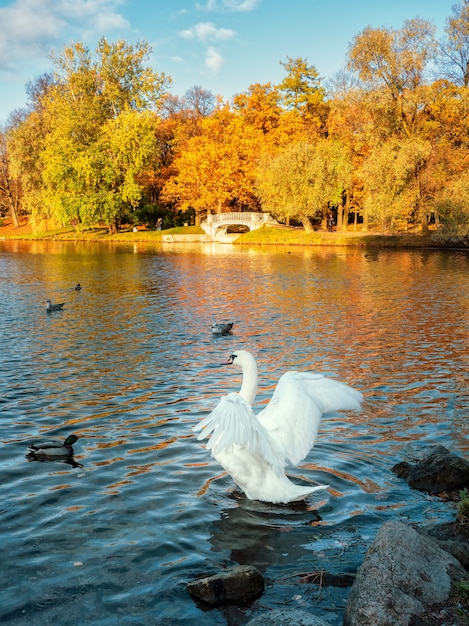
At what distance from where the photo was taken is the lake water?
584 centimetres

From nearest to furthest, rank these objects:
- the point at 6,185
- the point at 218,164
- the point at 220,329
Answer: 1. the point at 220,329
2. the point at 218,164
3. the point at 6,185

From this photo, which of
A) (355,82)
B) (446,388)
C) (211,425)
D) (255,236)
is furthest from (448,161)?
(211,425)

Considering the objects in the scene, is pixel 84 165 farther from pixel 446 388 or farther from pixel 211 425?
pixel 211 425

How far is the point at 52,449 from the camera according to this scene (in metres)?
8.72

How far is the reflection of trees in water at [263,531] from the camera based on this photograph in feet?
20.7

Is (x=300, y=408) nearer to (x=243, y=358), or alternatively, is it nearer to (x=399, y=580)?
(x=243, y=358)

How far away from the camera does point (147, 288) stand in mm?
29484

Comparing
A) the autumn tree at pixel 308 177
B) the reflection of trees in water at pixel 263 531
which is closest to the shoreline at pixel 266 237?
the autumn tree at pixel 308 177

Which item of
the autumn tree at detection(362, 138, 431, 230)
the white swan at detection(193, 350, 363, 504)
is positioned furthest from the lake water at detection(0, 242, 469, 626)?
the autumn tree at detection(362, 138, 431, 230)

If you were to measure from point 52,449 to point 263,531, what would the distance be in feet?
11.3

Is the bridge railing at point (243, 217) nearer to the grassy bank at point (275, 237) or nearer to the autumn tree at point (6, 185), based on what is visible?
the grassy bank at point (275, 237)

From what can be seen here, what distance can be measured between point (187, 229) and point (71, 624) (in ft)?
244

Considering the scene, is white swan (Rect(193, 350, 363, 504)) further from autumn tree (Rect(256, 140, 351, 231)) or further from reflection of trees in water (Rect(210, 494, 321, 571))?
autumn tree (Rect(256, 140, 351, 231))

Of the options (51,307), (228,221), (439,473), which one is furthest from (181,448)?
(228,221)
